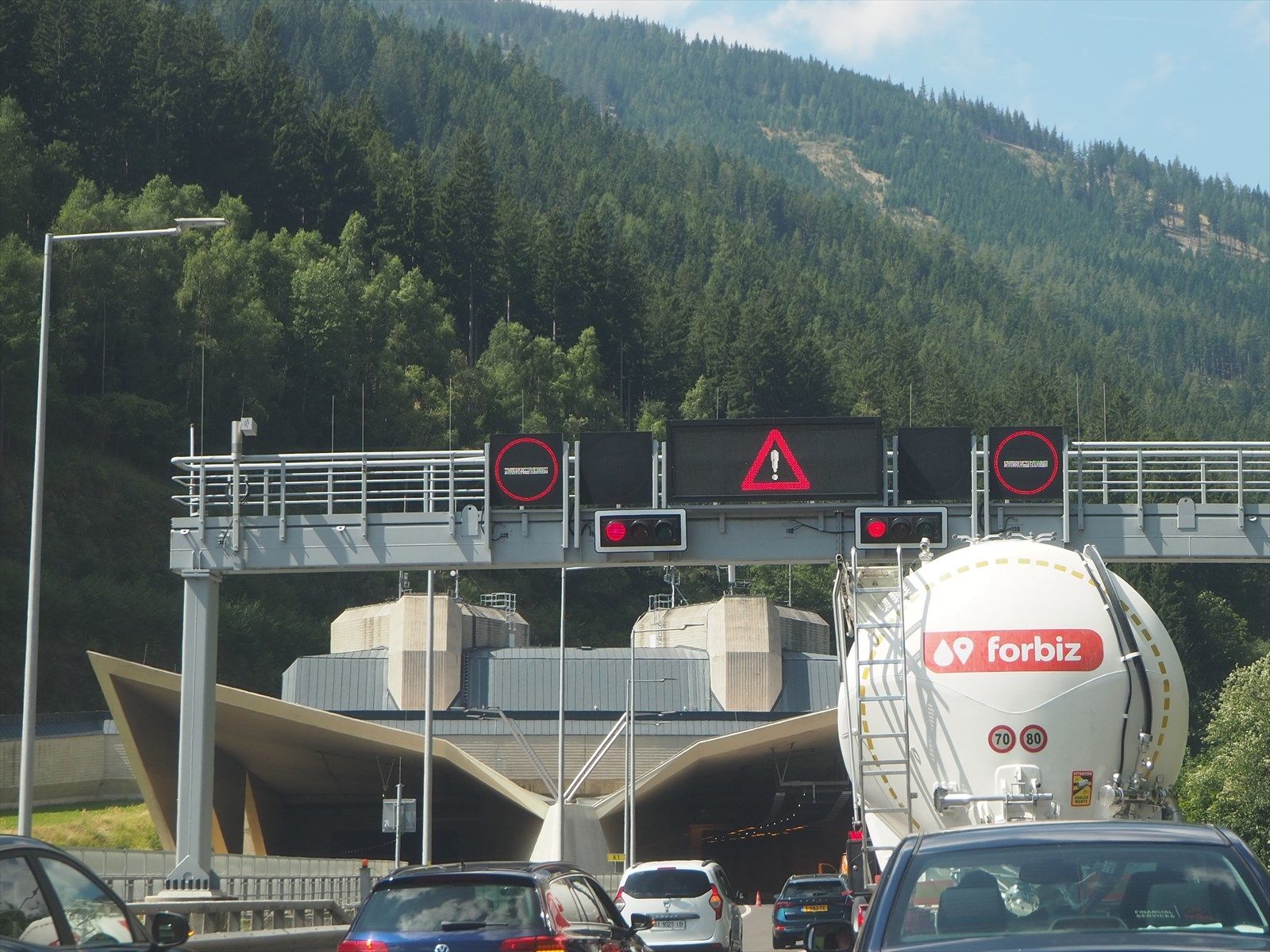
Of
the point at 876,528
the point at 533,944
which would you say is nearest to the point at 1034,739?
the point at 533,944

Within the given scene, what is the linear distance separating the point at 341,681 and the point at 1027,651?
5977cm

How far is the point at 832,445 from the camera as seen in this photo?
939 inches

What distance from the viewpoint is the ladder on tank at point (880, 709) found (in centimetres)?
1390

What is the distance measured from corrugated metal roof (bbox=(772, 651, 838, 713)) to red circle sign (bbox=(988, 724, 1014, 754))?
59.5 metres

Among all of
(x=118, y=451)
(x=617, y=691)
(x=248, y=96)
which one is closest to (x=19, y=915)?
(x=617, y=691)

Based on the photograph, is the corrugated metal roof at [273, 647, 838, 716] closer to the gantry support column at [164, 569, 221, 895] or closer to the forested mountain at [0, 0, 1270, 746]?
the forested mountain at [0, 0, 1270, 746]

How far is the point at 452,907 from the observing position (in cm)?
1105

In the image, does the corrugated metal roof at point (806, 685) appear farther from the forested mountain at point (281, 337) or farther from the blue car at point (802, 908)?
the blue car at point (802, 908)

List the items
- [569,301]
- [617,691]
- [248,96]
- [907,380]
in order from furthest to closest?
[907,380] < [569,301] < [248,96] < [617,691]

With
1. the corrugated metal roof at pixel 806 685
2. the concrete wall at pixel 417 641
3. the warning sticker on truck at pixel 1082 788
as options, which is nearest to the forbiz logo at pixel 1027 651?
the warning sticker on truck at pixel 1082 788

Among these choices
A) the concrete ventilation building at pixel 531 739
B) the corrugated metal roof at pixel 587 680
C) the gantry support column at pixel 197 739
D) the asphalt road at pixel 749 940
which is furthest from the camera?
the corrugated metal roof at pixel 587 680

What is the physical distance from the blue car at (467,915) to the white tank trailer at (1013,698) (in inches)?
133

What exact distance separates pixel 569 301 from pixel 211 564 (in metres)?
99.5

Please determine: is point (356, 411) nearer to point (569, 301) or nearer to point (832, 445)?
point (569, 301)
